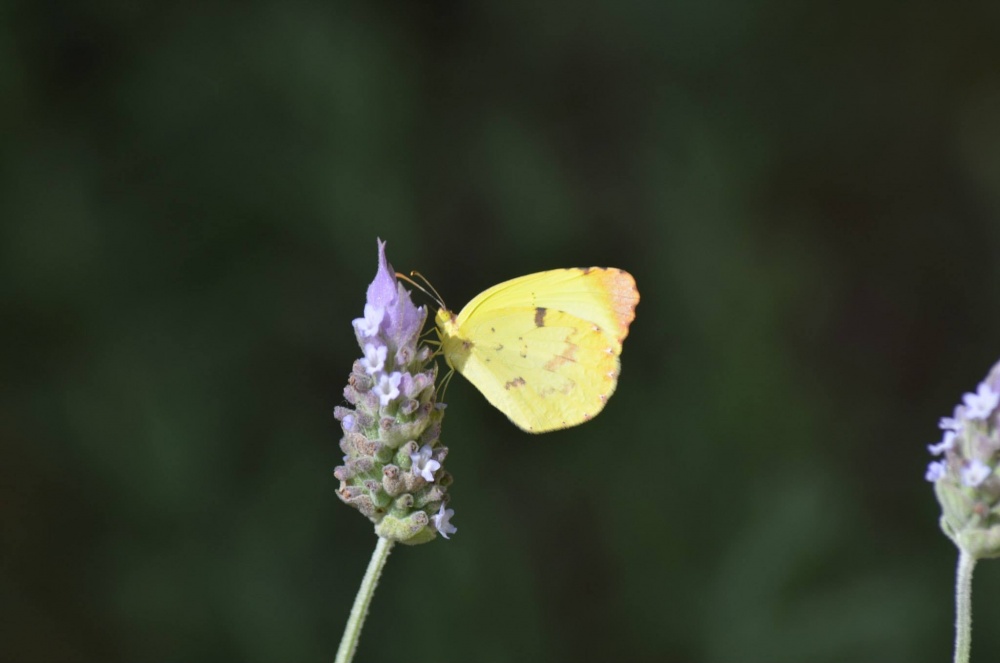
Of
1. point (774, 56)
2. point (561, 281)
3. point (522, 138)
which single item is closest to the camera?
point (561, 281)

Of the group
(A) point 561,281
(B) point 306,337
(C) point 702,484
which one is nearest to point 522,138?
(B) point 306,337

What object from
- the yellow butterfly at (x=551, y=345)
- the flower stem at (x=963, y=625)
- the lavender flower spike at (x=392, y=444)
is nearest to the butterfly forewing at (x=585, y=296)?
the yellow butterfly at (x=551, y=345)

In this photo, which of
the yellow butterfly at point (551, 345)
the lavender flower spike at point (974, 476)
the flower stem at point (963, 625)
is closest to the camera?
the flower stem at point (963, 625)

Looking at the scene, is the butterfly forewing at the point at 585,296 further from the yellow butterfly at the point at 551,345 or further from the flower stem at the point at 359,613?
the flower stem at the point at 359,613

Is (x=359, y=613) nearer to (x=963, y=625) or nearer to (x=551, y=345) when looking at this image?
(x=963, y=625)

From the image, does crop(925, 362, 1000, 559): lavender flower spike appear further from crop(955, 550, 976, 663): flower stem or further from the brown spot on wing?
the brown spot on wing

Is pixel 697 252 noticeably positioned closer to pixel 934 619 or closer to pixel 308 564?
pixel 934 619
